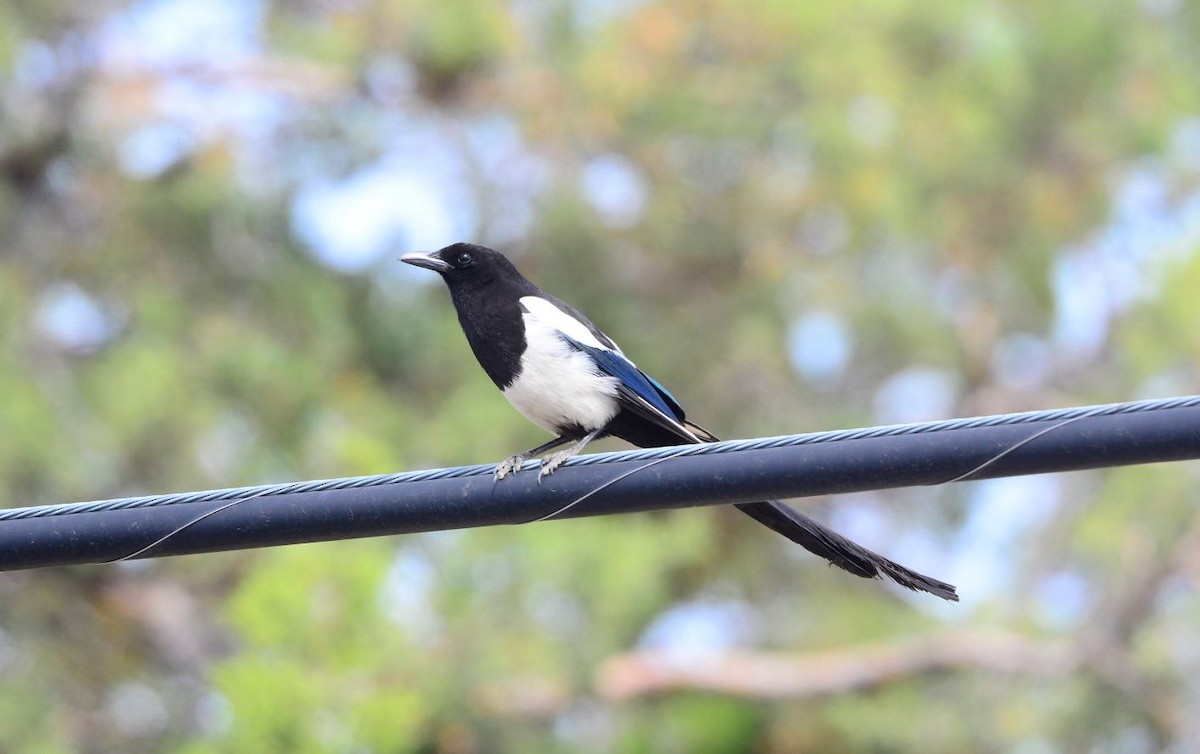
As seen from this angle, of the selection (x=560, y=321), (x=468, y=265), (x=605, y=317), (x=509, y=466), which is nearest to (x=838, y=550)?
(x=509, y=466)

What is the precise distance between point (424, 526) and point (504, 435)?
6.09m

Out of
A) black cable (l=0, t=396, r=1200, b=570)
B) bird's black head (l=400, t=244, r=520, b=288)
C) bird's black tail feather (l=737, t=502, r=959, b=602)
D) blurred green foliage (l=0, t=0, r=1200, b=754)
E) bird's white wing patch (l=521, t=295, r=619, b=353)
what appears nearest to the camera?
black cable (l=0, t=396, r=1200, b=570)

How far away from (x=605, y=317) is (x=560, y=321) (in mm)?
Answer: 5745

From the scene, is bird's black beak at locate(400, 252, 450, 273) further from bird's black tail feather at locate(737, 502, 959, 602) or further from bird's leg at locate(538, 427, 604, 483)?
bird's black tail feather at locate(737, 502, 959, 602)

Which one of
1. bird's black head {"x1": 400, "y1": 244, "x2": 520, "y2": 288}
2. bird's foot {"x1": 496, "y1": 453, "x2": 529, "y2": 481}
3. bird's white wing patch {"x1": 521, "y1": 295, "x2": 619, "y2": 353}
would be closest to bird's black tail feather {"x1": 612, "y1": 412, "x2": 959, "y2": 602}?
bird's foot {"x1": 496, "y1": 453, "x2": 529, "y2": 481}

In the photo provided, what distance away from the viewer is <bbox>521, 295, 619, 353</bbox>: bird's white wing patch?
16.9 feet

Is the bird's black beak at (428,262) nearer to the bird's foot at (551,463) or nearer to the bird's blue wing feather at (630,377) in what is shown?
the bird's blue wing feather at (630,377)

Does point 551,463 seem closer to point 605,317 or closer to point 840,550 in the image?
point 840,550

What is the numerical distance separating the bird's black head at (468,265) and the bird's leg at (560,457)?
0.72 m

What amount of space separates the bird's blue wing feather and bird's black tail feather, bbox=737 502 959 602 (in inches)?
32.0

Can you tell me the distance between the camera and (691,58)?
11.2 metres

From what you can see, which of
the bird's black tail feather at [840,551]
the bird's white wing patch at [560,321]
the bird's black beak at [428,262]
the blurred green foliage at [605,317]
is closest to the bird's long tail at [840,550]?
the bird's black tail feather at [840,551]

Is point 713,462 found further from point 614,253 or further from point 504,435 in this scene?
point 614,253

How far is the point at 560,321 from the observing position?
5207mm
